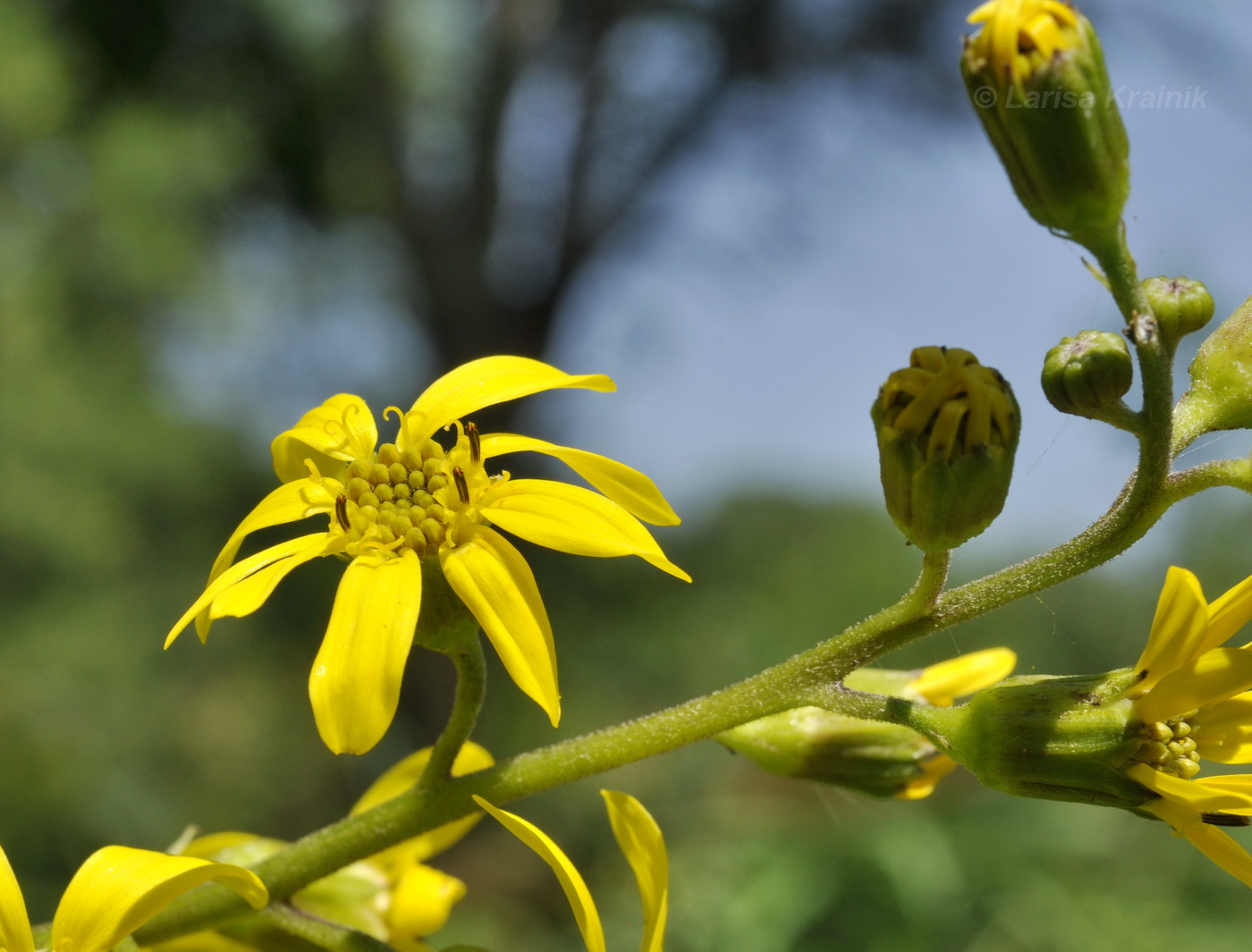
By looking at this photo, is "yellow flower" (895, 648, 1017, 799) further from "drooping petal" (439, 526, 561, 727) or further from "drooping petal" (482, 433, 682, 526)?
"drooping petal" (439, 526, 561, 727)

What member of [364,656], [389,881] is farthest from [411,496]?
[389,881]

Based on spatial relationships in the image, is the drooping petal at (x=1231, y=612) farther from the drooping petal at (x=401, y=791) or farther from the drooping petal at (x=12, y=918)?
the drooping petal at (x=12, y=918)

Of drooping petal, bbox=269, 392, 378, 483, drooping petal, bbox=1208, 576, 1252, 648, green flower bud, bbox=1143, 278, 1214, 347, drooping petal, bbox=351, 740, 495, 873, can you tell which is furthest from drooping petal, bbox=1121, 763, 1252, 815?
drooping petal, bbox=269, 392, 378, 483

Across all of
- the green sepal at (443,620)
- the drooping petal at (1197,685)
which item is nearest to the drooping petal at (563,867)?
the green sepal at (443,620)

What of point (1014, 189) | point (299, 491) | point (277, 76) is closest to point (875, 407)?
point (1014, 189)

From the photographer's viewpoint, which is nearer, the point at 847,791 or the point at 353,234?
the point at 847,791

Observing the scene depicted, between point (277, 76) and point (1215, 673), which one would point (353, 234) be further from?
point (1215, 673)

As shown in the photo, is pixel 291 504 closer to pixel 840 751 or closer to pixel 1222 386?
pixel 840 751
